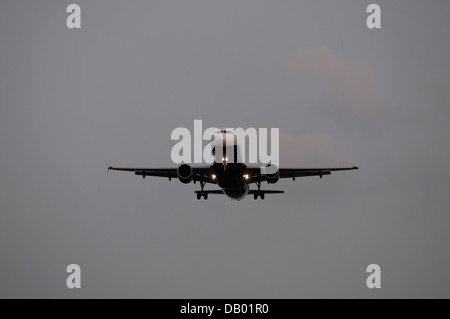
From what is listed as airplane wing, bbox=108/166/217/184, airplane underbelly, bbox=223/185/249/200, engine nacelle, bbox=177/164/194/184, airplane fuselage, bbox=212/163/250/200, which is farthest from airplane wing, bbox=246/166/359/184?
engine nacelle, bbox=177/164/194/184

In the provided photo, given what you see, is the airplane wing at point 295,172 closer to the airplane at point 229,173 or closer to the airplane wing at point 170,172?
the airplane at point 229,173

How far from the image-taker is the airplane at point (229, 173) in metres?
47.8

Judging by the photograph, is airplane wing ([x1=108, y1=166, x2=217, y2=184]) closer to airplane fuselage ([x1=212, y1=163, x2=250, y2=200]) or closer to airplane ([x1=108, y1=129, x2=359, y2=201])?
airplane ([x1=108, y1=129, x2=359, y2=201])

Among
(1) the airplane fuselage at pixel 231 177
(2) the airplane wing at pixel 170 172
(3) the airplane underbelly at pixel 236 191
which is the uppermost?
(2) the airplane wing at pixel 170 172

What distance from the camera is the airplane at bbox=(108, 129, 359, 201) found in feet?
157

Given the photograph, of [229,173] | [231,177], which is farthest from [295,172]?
[229,173]

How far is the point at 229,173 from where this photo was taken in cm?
4941

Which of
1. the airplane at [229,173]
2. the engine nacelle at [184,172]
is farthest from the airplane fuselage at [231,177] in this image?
the engine nacelle at [184,172]
